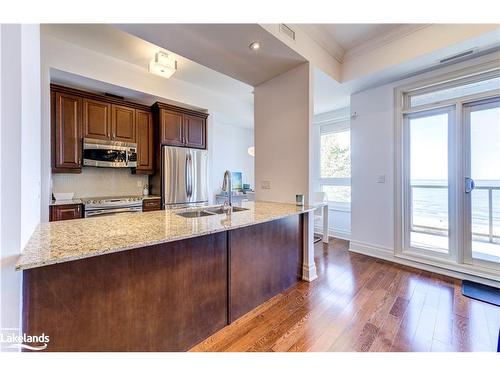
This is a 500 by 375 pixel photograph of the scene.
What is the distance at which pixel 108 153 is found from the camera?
3176mm

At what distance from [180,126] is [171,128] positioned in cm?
18

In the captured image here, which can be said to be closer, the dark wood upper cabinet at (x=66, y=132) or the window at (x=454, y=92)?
the window at (x=454, y=92)

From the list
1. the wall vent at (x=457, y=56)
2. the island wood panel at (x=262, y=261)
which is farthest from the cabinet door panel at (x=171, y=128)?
the wall vent at (x=457, y=56)

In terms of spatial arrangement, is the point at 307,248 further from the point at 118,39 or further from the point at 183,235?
the point at 118,39

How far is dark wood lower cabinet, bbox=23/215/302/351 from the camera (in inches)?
38.6

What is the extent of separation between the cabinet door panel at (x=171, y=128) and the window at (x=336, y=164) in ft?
9.81

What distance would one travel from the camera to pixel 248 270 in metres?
1.83

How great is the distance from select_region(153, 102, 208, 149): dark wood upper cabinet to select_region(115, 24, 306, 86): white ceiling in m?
1.47

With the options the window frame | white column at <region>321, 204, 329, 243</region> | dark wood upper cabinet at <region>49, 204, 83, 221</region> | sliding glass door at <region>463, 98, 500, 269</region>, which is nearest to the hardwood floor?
sliding glass door at <region>463, 98, 500, 269</region>

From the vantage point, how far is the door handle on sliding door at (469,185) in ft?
8.10

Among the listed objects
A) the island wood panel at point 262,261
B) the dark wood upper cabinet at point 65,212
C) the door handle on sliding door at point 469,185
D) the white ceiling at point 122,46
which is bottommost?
the island wood panel at point 262,261

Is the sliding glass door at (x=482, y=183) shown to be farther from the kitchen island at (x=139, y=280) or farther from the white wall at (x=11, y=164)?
the white wall at (x=11, y=164)

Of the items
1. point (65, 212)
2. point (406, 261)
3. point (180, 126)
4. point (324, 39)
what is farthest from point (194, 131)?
point (406, 261)
